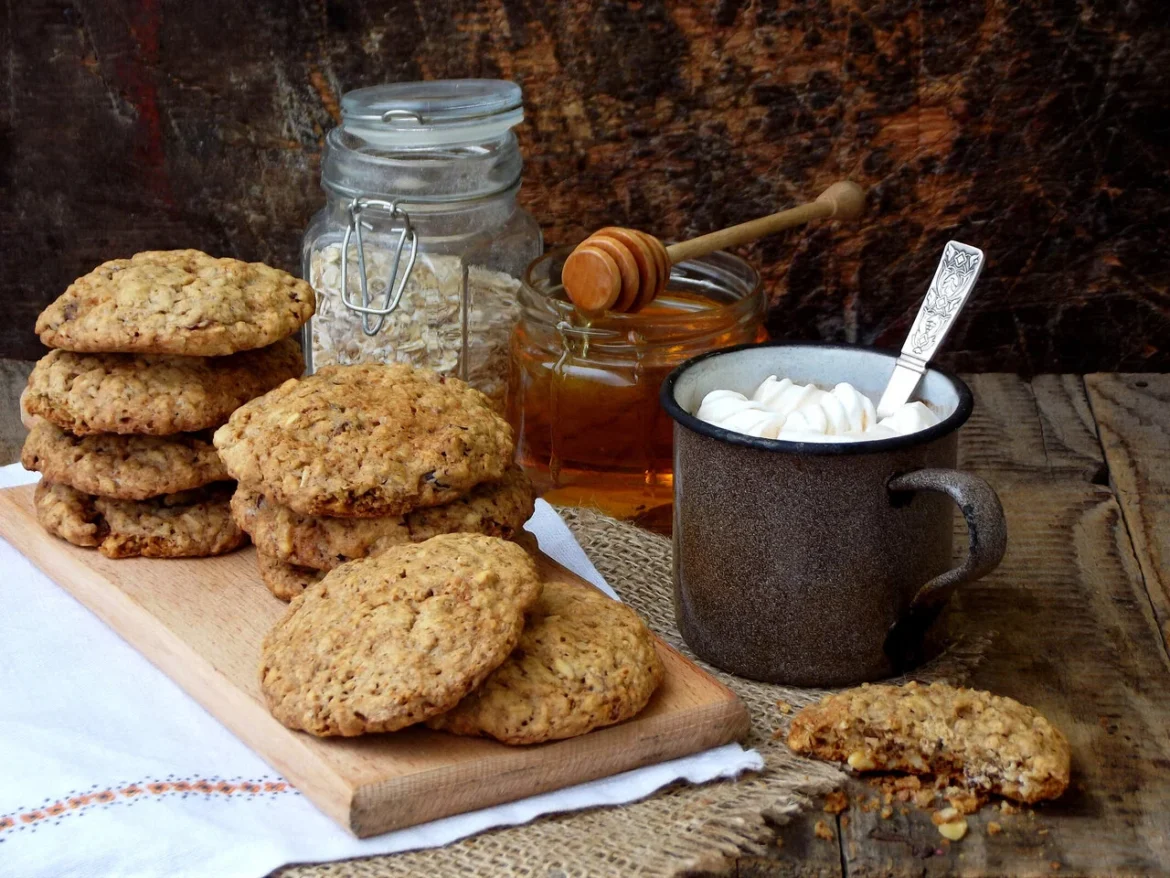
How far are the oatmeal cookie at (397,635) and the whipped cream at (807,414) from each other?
319mm

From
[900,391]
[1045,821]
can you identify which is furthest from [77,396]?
[1045,821]

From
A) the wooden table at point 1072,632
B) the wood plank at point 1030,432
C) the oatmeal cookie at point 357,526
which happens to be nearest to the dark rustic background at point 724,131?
the wood plank at point 1030,432

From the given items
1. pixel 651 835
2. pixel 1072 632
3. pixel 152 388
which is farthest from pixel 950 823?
pixel 152 388

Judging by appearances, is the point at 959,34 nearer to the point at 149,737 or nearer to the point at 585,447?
the point at 585,447

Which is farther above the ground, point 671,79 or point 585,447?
point 671,79

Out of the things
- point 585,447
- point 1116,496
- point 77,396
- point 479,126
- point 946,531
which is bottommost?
point 1116,496

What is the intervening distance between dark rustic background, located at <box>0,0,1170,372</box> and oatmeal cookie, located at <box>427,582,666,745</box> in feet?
4.07

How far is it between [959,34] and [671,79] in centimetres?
46

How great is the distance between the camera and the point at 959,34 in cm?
231

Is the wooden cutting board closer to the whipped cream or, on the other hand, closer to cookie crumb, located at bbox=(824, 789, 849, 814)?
cookie crumb, located at bbox=(824, 789, 849, 814)

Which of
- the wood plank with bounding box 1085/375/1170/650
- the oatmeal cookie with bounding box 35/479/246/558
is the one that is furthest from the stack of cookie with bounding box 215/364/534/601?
the wood plank with bounding box 1085/375/1170/650

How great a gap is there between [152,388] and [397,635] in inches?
19.0

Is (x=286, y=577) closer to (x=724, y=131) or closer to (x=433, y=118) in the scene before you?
(x=433, y=118)

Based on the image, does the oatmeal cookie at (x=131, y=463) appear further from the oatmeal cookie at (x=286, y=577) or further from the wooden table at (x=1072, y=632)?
the wooden table at (x=1072, y=632)
